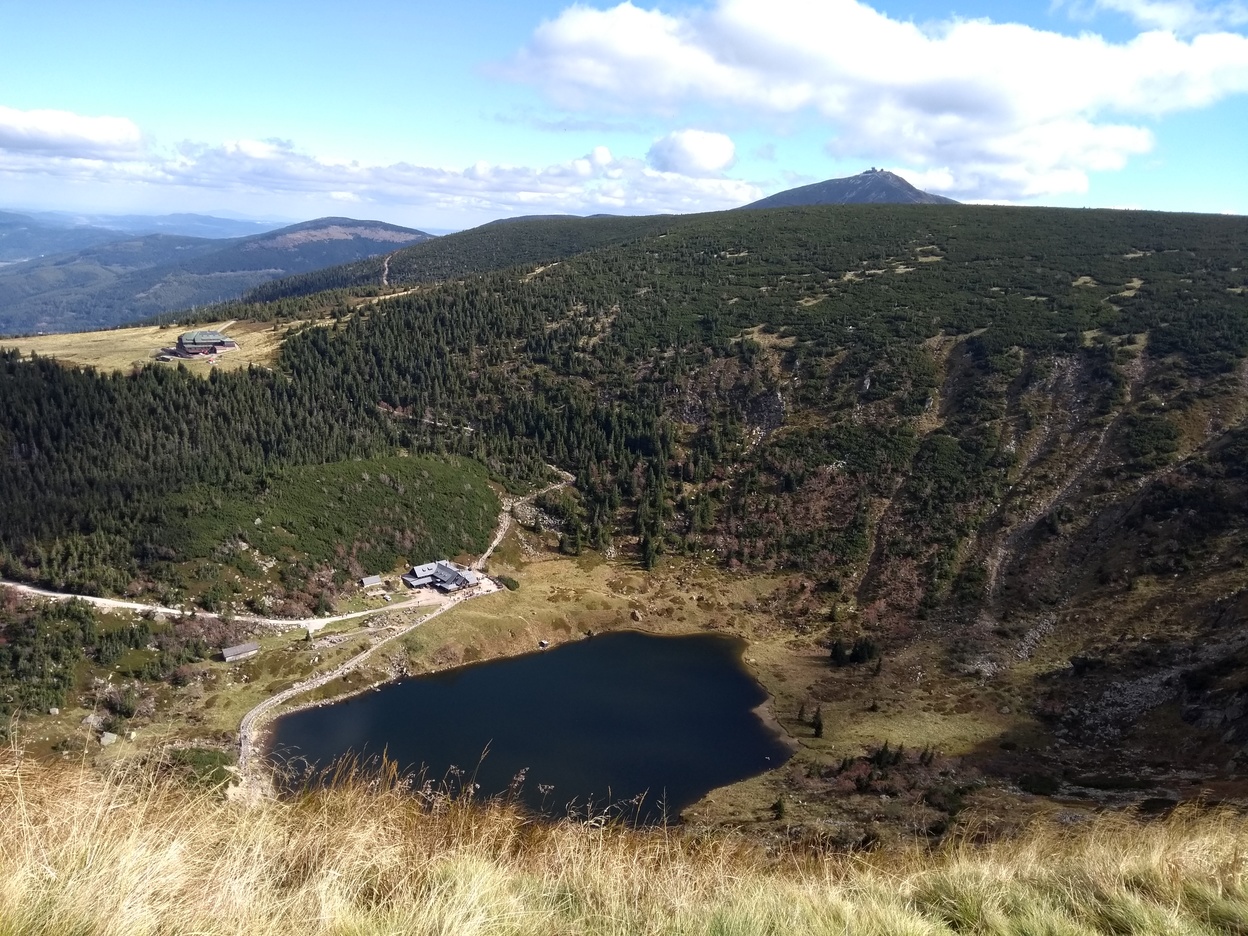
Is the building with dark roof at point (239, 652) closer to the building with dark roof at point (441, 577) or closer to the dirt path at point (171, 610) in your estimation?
the dirt path at point (171, 610)

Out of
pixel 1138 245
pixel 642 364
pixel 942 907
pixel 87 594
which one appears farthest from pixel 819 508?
pixel 1138 245

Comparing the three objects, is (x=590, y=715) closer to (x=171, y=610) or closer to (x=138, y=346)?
(x=171, y=610)

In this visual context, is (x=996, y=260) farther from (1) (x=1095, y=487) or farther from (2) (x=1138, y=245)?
(1) (x=1095, y=487)

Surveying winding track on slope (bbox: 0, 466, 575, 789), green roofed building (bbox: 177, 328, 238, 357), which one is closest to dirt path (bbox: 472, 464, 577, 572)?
winding track on slope (bbox: 0, 466, 575, 789)

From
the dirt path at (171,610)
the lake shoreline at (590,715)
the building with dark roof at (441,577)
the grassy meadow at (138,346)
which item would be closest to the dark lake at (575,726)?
the lake shoreline at (590,715)

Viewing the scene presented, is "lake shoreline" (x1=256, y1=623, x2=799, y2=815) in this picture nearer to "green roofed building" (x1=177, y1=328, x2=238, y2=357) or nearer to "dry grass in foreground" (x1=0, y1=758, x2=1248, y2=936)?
"dry grass in foreground" (x1=0, y1=758, x2=1248, y2=936)

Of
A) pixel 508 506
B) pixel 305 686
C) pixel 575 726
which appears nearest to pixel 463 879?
pixel 575 726
